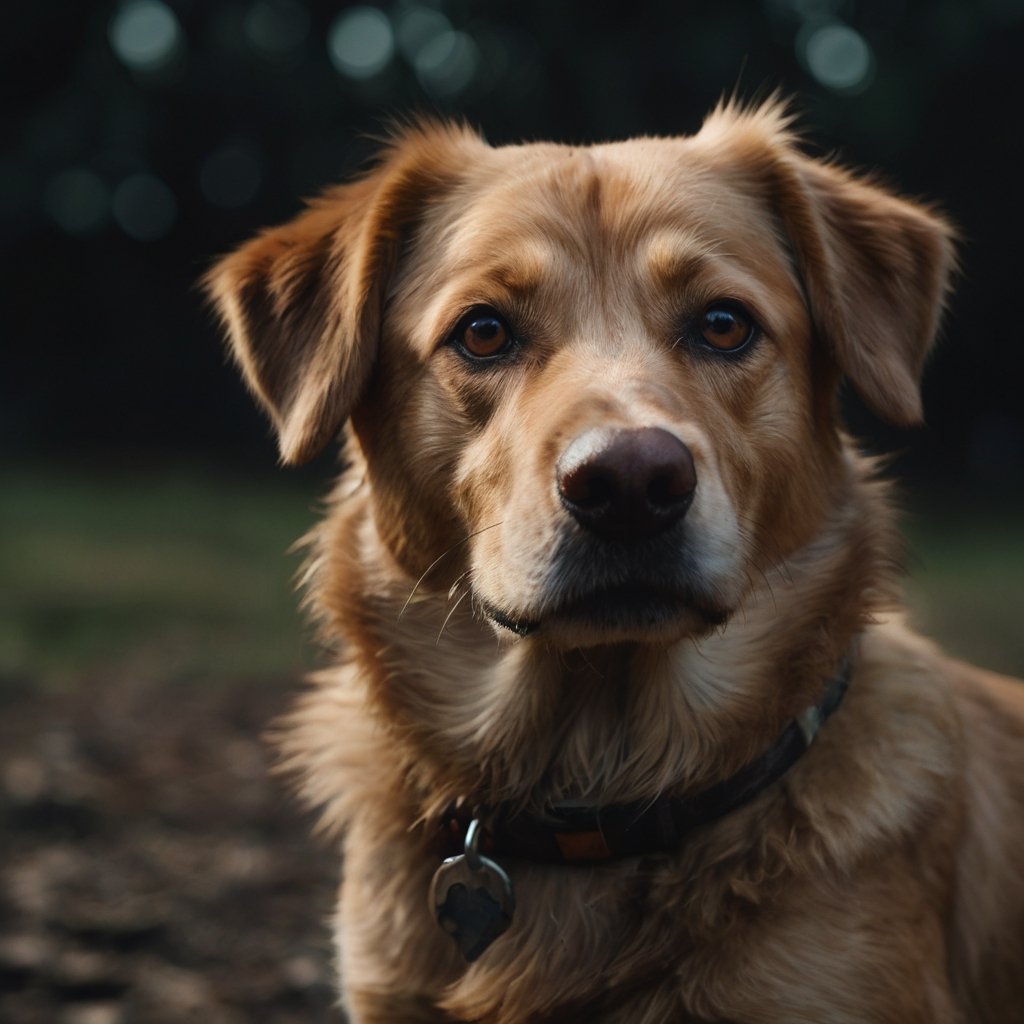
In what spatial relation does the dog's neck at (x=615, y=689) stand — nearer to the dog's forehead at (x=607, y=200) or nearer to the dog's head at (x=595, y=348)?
the dog's head at (x=595, y=348)

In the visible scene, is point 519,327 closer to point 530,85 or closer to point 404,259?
point 404,259

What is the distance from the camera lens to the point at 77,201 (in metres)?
17.0

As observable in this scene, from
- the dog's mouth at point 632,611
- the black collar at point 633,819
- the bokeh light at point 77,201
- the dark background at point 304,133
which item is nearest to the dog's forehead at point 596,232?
the dog's mouth at point 632,611

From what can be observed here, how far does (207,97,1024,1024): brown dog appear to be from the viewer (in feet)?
8.73

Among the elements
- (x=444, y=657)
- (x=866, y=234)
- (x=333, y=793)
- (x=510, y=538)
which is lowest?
(x=333, y=793)

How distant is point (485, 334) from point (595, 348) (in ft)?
0.89

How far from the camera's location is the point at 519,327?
2.99 meters

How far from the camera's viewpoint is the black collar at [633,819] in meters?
2.85

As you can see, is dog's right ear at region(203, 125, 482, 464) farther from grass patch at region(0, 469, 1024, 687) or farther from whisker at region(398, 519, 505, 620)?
grass patch at region(0, 469, 1024, 687)

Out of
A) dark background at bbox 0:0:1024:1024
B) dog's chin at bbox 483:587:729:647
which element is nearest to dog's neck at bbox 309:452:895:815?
dog's chin at bbox 483:587:729:647

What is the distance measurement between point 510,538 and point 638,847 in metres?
0.73

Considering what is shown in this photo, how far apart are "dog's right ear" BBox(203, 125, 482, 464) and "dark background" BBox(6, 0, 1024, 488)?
36.0 feet

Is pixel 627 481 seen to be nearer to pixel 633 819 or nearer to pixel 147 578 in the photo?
pixel 633 819

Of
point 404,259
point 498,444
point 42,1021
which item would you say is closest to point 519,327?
point 498,444
